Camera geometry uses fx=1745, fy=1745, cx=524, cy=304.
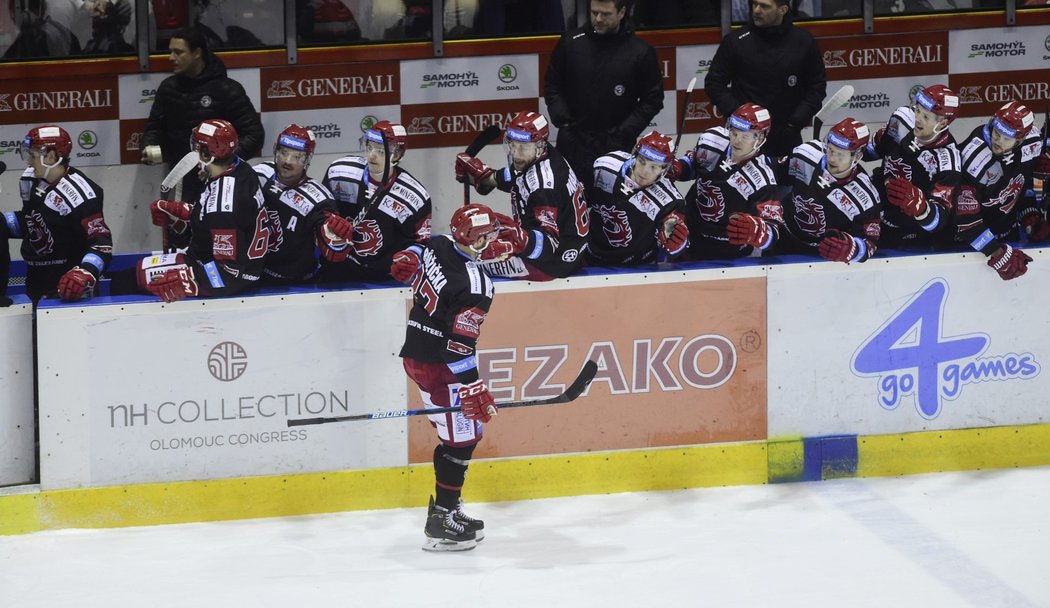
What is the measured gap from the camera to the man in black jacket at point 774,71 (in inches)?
346

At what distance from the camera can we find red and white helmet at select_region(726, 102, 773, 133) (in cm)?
809

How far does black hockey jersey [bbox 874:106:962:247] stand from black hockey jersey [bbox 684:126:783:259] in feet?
1.84

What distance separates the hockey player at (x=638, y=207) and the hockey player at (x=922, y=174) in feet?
3.42

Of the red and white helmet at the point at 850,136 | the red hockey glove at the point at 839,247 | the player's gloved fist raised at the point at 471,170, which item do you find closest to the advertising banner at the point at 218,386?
the player's gloved fist raised at the point at 471,170

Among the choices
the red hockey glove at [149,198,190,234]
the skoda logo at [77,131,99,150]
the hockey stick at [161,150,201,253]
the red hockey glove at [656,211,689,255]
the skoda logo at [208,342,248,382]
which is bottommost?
the skoda logo at [208,342,248,382]

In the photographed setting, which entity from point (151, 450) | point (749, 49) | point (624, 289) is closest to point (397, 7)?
point (749, 49)

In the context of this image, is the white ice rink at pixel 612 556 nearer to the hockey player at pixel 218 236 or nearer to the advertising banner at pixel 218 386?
the advertising banner at pixel 218 386

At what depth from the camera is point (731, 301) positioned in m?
7.92

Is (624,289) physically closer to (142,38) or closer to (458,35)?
(458,35)

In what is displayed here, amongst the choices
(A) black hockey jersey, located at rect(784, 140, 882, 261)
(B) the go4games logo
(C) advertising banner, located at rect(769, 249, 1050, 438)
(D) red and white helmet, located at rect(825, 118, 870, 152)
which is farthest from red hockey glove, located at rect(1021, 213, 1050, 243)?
(D) red and white helmet, located at rect(825, 118, 870, 152)

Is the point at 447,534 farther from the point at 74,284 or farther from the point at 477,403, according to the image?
the point at 74,284

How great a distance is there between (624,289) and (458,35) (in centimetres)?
271

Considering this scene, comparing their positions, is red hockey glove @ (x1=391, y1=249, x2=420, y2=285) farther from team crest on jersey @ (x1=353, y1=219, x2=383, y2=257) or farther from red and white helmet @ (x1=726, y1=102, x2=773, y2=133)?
red and white helmet @ (x1=726, y1=102, x2=773, y2=133)

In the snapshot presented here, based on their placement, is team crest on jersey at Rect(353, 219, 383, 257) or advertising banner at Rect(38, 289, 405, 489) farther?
team crest on jersey at Rect(353, 219, 383, 257)
